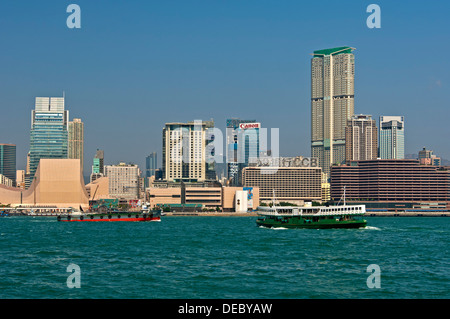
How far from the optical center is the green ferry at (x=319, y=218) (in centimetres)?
8375

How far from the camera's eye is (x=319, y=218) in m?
84.9

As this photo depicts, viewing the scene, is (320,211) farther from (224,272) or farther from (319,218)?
(224,272)

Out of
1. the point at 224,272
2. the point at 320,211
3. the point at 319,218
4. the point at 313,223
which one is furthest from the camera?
the point at 320,211

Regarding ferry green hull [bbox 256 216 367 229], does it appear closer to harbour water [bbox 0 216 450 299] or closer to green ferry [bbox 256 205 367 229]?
green ferry [bbox 256 205 367 229]

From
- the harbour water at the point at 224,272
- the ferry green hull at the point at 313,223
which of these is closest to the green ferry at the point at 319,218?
the ferry green hull at the point at 313,223

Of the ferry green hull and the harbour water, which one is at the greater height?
the harbour water

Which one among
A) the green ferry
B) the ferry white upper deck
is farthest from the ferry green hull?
A: the ferry white upper deck

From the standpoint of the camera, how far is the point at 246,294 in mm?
24312

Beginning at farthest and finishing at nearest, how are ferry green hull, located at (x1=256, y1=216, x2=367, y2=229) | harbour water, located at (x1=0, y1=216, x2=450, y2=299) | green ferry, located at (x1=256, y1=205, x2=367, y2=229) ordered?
green ferry, located at (x1=256, y1=205, x2=367, y2=229) < ferry green hull, located at (x1=256, y1=216, x2=367, y2=229) < harbour water, located at (x1=0, y1=216, x2=450, y2=299)

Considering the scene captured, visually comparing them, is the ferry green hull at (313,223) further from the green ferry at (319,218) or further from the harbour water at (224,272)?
the harbour water at (224,272)

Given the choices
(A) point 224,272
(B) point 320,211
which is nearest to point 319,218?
(B) point 320,211

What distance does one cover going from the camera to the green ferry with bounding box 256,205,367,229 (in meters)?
83.8
